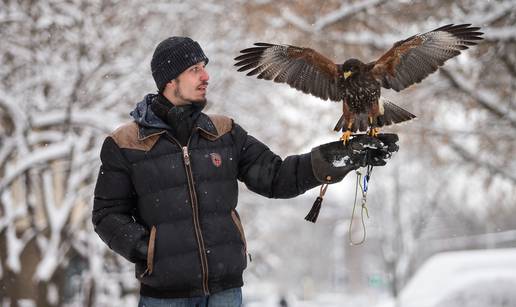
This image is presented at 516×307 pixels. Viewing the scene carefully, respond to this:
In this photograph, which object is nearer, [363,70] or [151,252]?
[151,252]

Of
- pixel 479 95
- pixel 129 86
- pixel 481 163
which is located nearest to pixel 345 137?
pixel 479 95

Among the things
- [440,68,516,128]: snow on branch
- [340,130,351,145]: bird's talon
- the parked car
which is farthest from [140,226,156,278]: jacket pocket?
[440,68,516,128]: snow on branch

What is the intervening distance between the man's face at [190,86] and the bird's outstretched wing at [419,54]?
44.0 inches

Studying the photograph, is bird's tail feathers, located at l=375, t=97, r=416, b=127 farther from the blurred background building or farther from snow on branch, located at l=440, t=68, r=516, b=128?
snow on branch, located at l=440, t=68, r=516, b=128

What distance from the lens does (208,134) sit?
10.6 feet

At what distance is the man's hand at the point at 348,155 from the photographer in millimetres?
3287

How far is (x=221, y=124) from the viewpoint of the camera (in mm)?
3361

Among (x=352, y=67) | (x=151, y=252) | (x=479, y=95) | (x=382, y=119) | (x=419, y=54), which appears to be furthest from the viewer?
(x=479, y=95)

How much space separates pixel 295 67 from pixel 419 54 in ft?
2.40

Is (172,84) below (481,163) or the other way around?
below

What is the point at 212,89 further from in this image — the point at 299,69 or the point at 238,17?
the point at 299,69

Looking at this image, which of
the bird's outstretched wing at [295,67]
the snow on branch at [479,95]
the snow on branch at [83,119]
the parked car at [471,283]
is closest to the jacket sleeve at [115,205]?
the bird's outstretched wing at [295,67]

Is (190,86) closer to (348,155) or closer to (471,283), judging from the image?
(348,155)

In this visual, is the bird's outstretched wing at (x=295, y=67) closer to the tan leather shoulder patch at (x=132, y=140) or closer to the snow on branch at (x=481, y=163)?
the tan leather shoulder patch at (x=132, y=140)
